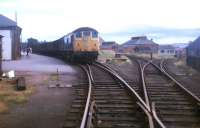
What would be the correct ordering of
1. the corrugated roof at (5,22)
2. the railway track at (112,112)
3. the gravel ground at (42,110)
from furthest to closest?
the corrugated roof at (5,22) → the gravel ground at (42,110) → the railway track at (112,112)

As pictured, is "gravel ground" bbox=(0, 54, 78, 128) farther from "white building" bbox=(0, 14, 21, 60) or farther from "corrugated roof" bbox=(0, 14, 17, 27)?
"corrugated roof" bbox=(0, 14, 17, 27)

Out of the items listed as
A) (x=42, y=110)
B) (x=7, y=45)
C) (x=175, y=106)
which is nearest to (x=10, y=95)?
(x=42, y=110)

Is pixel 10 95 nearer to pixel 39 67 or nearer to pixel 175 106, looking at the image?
pixel 175 106

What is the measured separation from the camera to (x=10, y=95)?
612 inches

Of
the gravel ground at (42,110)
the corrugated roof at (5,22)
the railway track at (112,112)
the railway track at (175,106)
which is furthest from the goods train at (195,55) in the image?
the corrugated roof at (5,22)

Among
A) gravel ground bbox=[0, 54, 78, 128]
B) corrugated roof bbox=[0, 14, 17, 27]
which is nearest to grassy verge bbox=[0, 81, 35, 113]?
gravel ground bbox=[0, 54, 78, 128]

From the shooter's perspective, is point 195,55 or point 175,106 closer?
point 175,106

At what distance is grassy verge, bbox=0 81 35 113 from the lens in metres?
13.5

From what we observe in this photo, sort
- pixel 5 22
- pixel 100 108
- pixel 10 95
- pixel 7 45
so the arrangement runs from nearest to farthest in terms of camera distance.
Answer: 1. pixel 100 108
2. pixel 10 95
3. pixel 7 45
4. pixel 5 22

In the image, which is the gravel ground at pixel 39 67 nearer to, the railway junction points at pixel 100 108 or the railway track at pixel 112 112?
the railway junction points at pixel 100 108

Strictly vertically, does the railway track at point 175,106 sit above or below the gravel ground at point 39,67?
below

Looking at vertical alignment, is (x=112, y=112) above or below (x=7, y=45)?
below

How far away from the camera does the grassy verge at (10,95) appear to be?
1345 cm

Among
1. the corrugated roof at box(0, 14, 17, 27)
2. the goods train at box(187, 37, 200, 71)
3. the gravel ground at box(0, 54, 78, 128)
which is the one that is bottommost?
the gravel ground at box(0, 54, 78, 128)
